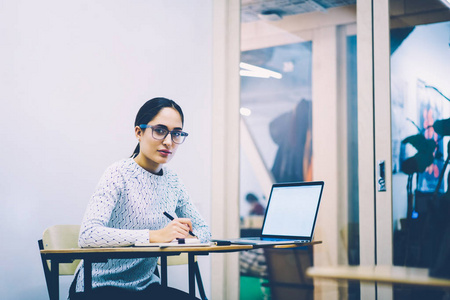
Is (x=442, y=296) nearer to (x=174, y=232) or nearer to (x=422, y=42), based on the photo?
(x=422, y=42)

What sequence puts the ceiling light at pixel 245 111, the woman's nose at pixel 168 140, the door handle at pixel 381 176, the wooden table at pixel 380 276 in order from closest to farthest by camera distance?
the wooden table at pixel 380 276
the woman's nose at pixel 168 140
the door handle at pixel 381 176
the ceiling light at pixel 245 111

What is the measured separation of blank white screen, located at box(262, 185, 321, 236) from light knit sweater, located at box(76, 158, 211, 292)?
39cm

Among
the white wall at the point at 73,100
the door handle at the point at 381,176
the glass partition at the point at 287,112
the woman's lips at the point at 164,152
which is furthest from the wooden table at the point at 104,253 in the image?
the glass partition at the point at 287,112

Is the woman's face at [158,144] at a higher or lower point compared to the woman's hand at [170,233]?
higher

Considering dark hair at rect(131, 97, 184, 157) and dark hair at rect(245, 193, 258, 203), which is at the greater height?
dark hair at rect(131, 97, 184, 157)

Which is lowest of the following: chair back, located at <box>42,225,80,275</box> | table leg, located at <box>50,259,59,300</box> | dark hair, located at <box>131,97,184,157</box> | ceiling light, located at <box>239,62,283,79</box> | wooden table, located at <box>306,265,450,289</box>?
table leg, located at <box>50,259,59,300</box>

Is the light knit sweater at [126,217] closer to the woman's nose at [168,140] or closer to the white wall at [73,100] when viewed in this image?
the woman's nose at [168,140]

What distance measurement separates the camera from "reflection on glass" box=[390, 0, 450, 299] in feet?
10.8

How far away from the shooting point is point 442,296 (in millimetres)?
3088

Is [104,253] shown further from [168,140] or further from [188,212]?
[188,212]

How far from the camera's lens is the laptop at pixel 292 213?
2637mm

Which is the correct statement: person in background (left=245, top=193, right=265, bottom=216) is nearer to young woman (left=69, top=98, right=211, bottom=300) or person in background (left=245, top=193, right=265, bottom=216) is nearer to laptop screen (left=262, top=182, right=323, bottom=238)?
laptop screen (left=262, top=182, right=323, bottom=238)

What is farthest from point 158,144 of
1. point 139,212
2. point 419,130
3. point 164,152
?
point 419,130

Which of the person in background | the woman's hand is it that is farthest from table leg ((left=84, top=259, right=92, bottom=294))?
the person in background
